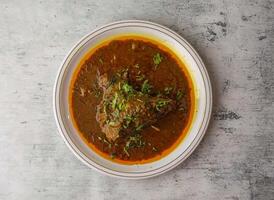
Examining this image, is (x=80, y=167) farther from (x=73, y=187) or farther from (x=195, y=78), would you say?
(x=195, y=78)

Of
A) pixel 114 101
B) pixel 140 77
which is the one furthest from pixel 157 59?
pixel 114 101

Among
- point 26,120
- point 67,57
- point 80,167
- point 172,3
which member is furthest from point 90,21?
point 80,167

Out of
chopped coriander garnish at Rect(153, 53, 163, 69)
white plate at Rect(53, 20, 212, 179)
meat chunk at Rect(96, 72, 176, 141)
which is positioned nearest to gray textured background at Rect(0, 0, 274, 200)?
white plate at Rect(53, 20, 212, 179)

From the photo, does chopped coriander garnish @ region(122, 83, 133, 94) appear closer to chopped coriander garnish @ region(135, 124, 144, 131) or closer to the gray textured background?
chopped coriander garnish @ region(135, 124, 144, 131)

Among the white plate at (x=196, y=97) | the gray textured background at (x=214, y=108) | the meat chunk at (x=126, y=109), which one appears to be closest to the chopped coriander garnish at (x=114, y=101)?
the meat chunk at (x=126, y=109)

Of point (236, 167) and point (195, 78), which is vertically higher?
point (195, 78)

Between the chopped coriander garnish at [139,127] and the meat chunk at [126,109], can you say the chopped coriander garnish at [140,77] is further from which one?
the chopped coriander garnish at [139,127]
